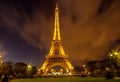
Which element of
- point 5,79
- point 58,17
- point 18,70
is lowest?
point 5,79

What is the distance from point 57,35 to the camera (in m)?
123

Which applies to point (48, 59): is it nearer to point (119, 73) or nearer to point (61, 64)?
point (61, 64)

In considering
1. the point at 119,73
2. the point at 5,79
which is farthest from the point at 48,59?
the point at 5,79

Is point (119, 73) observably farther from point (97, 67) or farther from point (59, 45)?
point (97, 67)

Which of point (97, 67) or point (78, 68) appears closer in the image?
point (97, 67)

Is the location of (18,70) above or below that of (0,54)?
above

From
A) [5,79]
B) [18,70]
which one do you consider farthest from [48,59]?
[5,79]

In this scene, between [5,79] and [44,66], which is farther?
[44,66]

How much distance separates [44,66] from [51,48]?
7768 millimetres

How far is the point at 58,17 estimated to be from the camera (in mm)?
123500

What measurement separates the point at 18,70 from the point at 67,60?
20.5 meters

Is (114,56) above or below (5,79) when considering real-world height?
above

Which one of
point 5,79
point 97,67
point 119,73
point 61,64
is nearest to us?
point 5,79

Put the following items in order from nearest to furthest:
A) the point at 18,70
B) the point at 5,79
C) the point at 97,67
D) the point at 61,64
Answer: the point at 5,79, the point at 18,70, the point at 61,64, the point at 97,67
